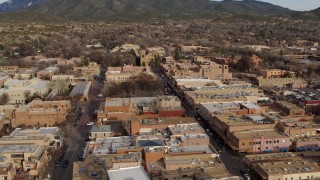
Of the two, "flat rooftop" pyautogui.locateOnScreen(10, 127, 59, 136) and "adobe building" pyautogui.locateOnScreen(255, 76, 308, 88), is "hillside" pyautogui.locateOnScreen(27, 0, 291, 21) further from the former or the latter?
"flat rooftop" pyautogui.locateOnScreen(10, 127, 59, 136)

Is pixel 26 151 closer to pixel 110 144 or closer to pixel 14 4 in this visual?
pixel 110 144

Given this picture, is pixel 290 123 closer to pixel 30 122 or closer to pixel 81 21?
pixel 30 122

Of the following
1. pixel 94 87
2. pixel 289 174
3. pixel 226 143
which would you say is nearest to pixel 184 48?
pixel 94 87

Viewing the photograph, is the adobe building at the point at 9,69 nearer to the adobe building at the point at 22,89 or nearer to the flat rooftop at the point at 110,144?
the adobe building at the point at 22,89

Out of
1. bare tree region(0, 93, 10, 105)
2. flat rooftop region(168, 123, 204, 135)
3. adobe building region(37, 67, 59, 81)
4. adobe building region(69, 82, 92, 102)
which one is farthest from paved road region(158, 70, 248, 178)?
adobe building region(37, 67, 59, 81)

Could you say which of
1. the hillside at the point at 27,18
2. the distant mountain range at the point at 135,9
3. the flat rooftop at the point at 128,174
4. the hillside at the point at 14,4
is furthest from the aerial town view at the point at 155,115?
the hillside at the point at 14,4

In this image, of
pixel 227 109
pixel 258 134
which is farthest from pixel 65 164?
pixel 227 109

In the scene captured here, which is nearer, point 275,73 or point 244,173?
point 244,173
